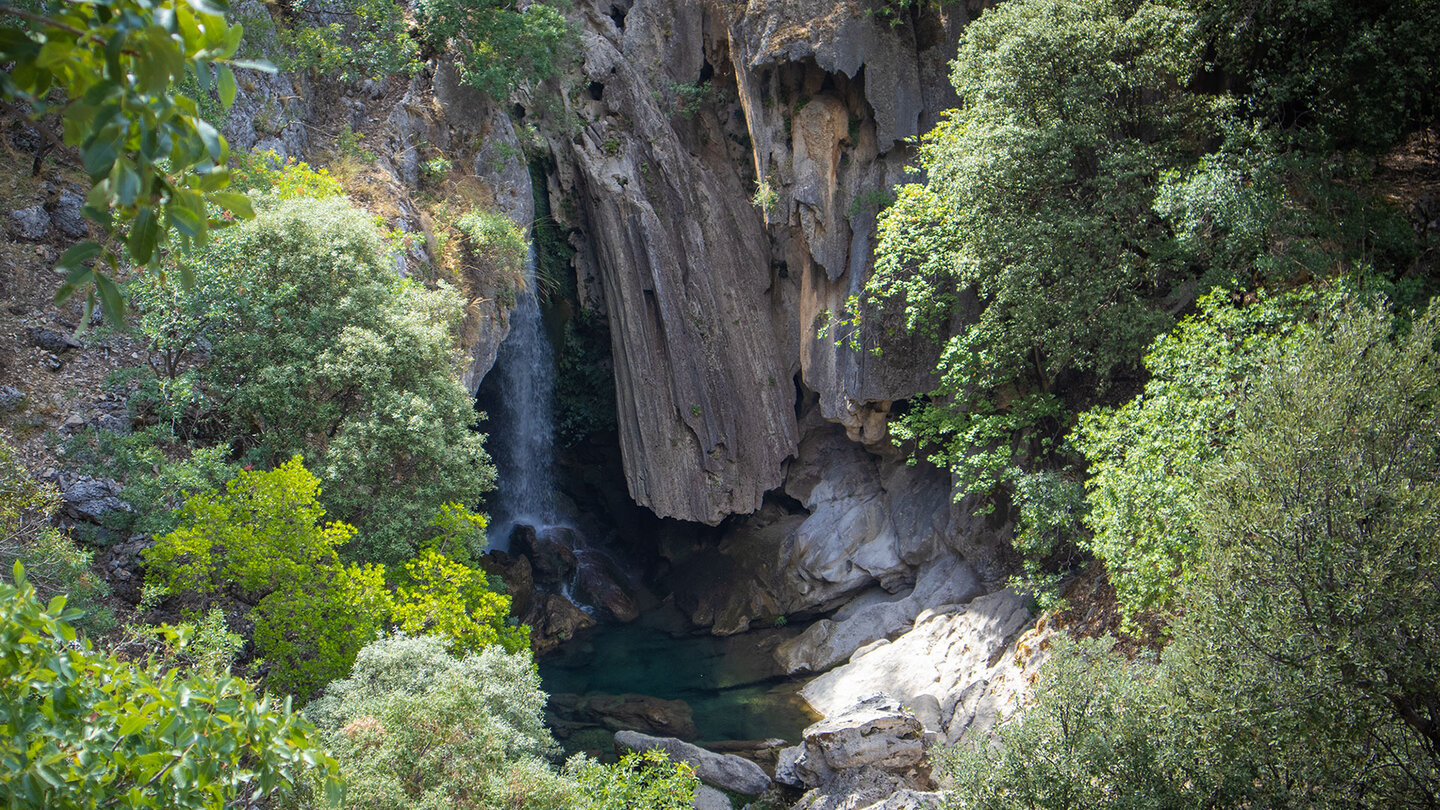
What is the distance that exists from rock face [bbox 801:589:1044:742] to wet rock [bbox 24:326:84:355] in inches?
575

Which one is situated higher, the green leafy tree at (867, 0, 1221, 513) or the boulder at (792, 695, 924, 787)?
the green leafy tree at (867, 0, 1221, 513)

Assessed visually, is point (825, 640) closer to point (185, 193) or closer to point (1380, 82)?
point (1380, 82)

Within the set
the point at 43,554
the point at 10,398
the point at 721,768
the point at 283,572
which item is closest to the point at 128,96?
the point at 43,554

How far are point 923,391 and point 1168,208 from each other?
310 inches

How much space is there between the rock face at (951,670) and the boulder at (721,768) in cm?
189

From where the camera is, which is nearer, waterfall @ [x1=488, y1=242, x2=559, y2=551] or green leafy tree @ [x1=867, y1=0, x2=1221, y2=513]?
green leafy tree @ [x1=867, y1=0, x2=1221, y2=513]

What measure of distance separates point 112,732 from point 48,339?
11.7 m

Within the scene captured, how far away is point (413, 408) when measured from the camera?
12.9 meters

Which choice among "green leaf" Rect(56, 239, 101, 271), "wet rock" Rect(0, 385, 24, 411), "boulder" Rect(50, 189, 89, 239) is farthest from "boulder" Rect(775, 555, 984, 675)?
"green leaf" Rect(56, 239, 101, 271)

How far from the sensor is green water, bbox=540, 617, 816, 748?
1827 centimetres

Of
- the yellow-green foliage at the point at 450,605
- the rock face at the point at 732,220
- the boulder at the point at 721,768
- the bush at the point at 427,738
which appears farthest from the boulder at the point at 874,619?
the bush at the point at 427,738

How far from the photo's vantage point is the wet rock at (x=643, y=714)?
17859 mm

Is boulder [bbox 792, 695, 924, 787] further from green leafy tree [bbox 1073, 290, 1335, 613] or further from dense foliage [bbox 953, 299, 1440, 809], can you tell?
dense foliage [bbox 953, 299, 1440, 809]

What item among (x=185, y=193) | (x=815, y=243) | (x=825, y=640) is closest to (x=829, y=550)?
(x=825, y=640)
